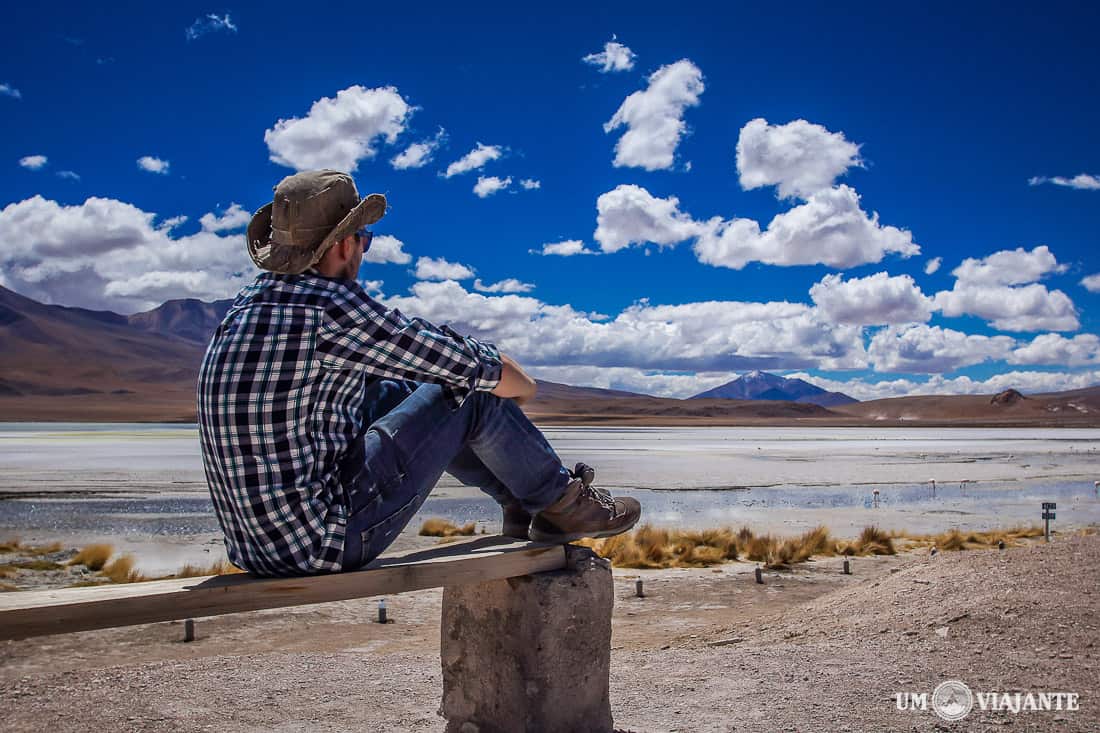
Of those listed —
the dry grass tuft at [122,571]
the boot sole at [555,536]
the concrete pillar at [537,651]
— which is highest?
the boot sole at [555,536]

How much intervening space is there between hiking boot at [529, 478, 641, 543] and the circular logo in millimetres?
1747

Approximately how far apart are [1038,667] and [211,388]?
3967 mm

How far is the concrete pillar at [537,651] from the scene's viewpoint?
3.12 m

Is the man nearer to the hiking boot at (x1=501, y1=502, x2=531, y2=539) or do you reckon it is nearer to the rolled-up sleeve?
the rolled-up sleeve

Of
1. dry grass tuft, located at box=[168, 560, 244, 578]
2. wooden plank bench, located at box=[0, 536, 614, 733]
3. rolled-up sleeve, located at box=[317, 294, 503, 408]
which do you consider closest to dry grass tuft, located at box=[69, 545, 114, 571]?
dry grass tuft, located at box=[168, 560, 244, 578]

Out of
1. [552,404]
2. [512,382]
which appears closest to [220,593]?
[512,382]

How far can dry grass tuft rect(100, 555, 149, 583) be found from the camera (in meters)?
9.19

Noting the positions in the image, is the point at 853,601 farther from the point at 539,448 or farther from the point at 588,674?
the point at 539,448

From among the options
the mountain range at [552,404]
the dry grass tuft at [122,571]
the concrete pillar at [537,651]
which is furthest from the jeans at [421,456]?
the mountain range at [552,404]

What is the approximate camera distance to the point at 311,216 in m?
2.45

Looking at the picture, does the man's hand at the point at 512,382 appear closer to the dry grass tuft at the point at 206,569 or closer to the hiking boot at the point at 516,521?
the hiking boot at the point at 516,521

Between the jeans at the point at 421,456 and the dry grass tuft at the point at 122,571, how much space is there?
7.57 meters

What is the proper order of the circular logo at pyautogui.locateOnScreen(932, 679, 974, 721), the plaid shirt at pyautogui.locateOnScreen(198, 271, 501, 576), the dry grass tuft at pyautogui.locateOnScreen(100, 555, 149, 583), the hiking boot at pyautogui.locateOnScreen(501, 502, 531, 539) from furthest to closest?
1. the dry grass tuft at pyautogui.locateOnScreen(100, 555, 149, 583)
2. the circular logo at pyautogui.locateOnScreen(932, 679, 974, 721)
3. the hiking boot at pyautogui.locateOnScreen(501, 502, 531, 539)
4. the plaid shirt at pyautogui.locateOnScreen(198, 271, 501, 576)

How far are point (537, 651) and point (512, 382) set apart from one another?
1.07m
